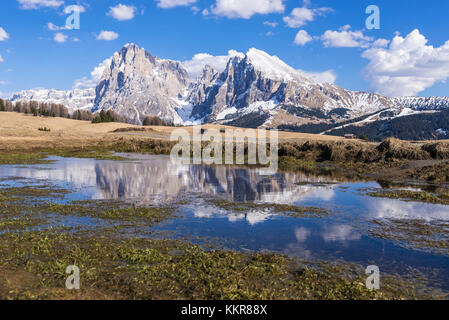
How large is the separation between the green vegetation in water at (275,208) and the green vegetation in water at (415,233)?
12.8 feet

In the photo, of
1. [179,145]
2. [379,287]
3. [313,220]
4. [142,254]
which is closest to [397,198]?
[313,220]

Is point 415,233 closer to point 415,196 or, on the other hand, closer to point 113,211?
point 415,196

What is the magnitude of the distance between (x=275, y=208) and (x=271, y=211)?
938 millimetres

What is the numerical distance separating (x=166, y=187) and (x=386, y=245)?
20111mm

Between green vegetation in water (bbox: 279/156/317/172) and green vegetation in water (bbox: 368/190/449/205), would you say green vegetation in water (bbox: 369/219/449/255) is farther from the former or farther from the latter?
green vegetation in water (bbox: 279/156/317/172)

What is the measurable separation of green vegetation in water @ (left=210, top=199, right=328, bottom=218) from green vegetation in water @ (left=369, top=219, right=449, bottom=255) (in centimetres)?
391

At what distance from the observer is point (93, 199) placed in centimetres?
2484

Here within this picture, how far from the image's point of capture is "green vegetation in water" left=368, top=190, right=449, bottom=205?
1024 inches

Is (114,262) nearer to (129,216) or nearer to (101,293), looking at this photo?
(101,293)

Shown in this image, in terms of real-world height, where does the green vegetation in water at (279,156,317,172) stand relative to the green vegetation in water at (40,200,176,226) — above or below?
above

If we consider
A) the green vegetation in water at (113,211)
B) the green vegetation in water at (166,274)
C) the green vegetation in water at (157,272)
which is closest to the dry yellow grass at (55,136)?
the green vegetation in water at (113,211)

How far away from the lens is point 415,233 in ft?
58.1

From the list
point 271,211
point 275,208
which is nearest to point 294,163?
point 275,208

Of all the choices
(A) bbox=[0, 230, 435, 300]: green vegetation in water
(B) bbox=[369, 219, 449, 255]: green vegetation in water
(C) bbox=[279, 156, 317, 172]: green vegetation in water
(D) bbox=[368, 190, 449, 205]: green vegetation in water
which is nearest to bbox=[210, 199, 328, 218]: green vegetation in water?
(B) bbox=[369, 219, 449, 255]: green vegetation in water
